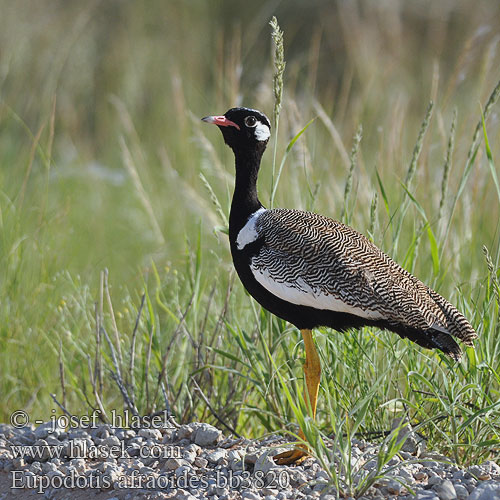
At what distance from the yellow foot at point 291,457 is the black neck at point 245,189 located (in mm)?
876

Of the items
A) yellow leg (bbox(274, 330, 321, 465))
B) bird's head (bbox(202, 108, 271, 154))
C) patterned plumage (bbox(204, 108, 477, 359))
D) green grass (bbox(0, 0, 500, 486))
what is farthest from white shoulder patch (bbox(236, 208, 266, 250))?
yellow leg (bbox(274, 330, 321, 465))

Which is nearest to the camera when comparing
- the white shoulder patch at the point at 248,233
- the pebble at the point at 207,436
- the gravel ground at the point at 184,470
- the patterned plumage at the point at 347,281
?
the gravel ground at the point at 184,470

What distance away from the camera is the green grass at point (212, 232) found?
3018 mm

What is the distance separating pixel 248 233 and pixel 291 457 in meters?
0.85

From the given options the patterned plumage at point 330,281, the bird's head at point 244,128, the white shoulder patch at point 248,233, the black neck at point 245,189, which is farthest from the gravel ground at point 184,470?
the bird's head at point 244,128

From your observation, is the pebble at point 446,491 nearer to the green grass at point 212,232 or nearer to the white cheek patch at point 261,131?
the green grass at point 212,232

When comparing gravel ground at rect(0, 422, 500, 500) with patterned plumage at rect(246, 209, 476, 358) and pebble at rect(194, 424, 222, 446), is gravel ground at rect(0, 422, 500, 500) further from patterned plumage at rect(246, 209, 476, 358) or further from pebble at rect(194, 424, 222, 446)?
patterned plumage at rect(246, 209, 476, 358)

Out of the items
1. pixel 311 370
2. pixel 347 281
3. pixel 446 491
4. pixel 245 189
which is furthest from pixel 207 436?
pixel 245 189

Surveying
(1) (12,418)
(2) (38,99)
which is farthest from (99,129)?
(1) (12,418)

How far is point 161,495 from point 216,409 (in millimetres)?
968

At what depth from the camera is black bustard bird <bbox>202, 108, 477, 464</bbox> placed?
2.72 meters

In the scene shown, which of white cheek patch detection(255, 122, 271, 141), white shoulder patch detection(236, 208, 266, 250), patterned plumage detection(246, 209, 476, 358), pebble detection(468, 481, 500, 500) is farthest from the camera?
white cheek patch detection(255, 122, 271, 141)

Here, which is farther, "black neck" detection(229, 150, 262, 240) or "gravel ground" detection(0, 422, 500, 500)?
"black neck" detection(229, 150, 262, 240)

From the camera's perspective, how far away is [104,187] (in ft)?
22.2
